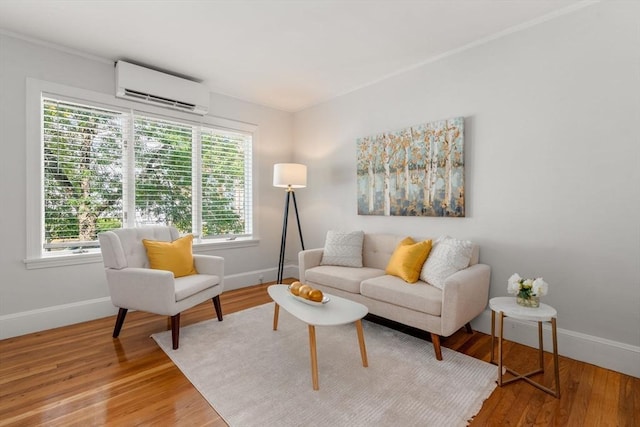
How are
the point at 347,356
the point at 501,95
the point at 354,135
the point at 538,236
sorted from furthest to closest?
the point at 354,135 < the point at 501,95 < the point at 538,236 < the point at 347,356

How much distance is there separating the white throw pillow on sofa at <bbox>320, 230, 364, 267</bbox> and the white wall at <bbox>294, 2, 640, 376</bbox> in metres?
0.73

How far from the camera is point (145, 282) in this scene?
8.16 ft

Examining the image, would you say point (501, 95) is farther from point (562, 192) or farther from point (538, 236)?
point (538, 236)

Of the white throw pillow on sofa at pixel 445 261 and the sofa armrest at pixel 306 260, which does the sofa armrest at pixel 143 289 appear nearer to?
the sofa armrest at pixel 306 260

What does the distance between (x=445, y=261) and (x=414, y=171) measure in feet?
3.57

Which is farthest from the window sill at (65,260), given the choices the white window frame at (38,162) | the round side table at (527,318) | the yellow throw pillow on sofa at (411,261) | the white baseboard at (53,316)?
the round side table at (527,318)

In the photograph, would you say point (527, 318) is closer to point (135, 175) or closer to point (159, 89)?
point (135, 175)

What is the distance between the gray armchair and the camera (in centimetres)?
245

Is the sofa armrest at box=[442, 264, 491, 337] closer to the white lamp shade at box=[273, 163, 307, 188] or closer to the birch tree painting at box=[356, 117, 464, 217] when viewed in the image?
the birch tree painting at box=[356, 117, 464, 217]

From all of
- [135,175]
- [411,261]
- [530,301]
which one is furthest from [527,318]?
[135,175]

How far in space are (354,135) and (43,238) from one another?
3.50 metres

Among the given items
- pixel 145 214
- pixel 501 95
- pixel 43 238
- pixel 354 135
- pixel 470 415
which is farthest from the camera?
pixel 354 135

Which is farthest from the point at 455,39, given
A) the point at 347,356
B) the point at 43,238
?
the point at 43,238

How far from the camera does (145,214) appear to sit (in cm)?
352
